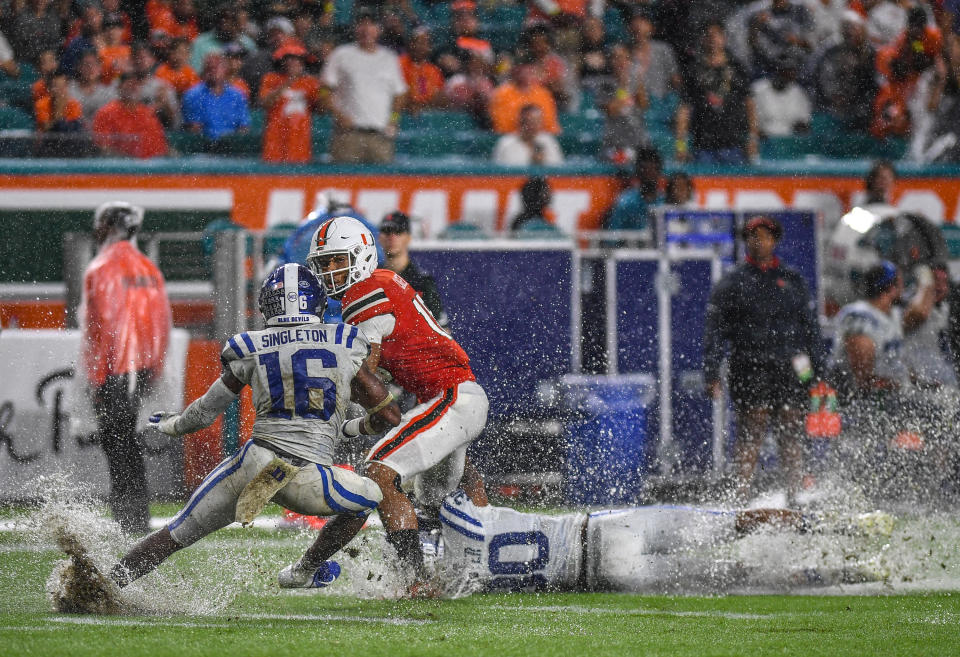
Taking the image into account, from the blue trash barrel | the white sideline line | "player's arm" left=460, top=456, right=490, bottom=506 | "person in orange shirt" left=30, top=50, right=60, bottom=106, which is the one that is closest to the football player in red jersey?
"player's arm" left=460, top=456, right=490, bottom=506

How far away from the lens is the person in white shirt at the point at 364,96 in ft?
41.5

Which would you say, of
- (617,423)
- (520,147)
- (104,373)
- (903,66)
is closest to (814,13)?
(903,66)

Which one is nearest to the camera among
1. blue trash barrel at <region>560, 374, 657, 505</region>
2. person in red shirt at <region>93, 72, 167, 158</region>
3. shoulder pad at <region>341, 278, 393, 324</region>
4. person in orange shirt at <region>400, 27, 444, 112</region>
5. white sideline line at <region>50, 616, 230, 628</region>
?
white sideline line at <region>50, 616, 230, 628</region>

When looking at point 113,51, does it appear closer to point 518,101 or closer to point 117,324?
point 518,101

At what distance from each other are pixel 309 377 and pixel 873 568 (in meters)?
2.85

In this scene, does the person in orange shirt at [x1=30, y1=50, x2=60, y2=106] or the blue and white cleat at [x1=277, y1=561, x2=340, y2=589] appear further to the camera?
the person in orange shirt at [x1=30, y1=50, x2=60, y2=106]

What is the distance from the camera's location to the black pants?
868cm

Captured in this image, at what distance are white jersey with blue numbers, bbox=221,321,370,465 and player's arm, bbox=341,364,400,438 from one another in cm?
8

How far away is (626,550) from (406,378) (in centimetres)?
131

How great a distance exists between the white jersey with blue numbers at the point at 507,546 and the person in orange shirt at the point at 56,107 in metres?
7.56

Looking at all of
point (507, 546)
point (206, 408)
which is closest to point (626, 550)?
point (507, 546)

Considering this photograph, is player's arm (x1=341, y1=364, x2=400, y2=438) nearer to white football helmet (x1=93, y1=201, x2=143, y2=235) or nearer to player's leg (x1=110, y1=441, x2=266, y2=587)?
player's leg (x1=110, y1=441, x2=266, y2=587)

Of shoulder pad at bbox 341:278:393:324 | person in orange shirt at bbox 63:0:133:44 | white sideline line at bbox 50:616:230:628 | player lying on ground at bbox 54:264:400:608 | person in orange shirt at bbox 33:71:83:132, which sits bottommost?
white sideline line at bbox 50:616:230:628

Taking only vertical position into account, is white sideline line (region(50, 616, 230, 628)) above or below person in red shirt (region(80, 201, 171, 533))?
below
